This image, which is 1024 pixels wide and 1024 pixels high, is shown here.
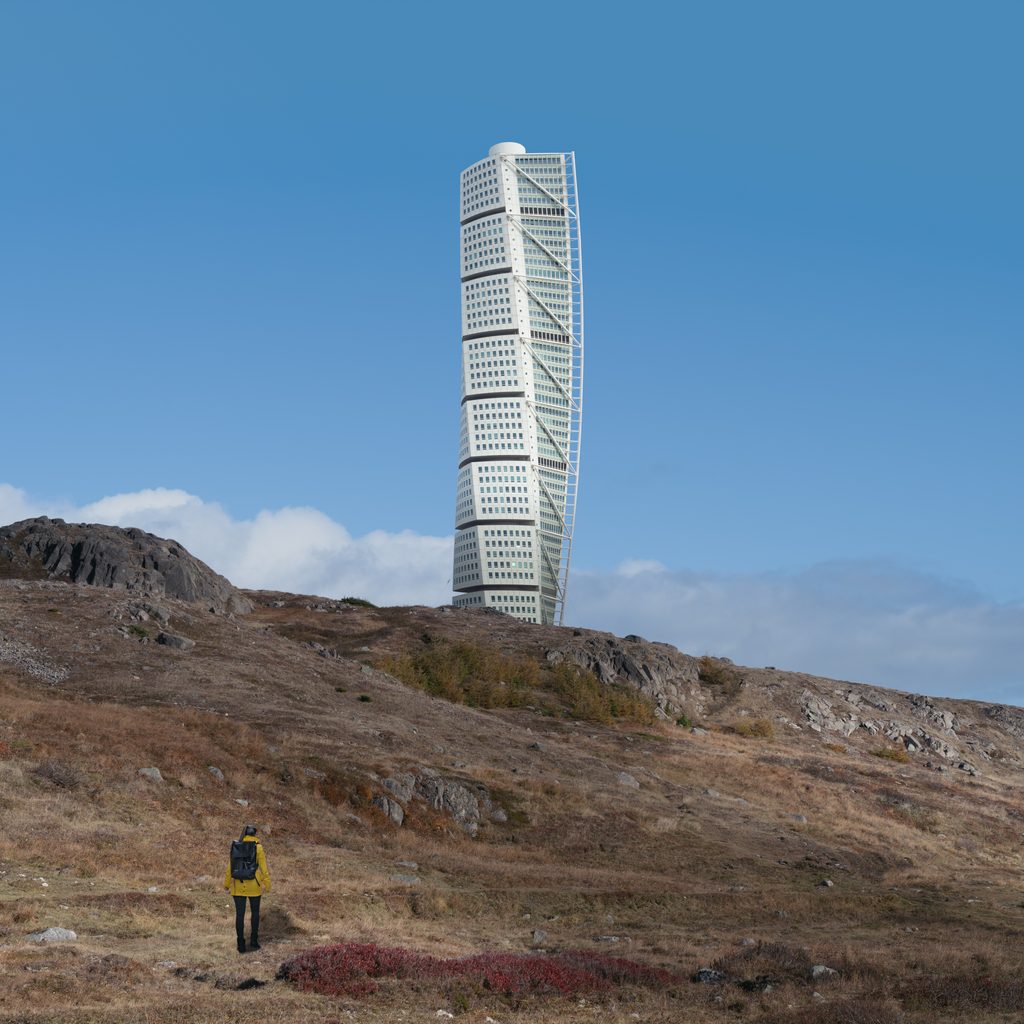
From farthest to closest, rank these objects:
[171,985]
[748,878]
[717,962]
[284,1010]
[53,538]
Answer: [53,538] < [748,878] < [717,962] < [171,985] < [284,1010]

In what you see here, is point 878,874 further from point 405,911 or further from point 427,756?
A: point 405,911

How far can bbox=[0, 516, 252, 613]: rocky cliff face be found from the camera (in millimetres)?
88812

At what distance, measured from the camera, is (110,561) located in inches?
3529

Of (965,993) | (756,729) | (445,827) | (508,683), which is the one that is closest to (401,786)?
(445,827)

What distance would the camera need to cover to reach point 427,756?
53344 millimetres

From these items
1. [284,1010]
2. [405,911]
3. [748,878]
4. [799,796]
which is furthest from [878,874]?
[284,1010]

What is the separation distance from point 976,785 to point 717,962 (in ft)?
209

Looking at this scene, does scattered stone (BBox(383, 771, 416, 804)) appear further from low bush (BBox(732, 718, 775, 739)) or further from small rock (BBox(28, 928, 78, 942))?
low bush (BBox(732, 718, 775, 739))

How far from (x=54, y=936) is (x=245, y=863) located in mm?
3878

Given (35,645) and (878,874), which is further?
(35,645)

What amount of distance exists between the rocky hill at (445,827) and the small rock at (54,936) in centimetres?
24

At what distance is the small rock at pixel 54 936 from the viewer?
23.1 meters

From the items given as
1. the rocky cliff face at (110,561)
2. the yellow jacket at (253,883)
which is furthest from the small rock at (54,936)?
the rocky cliff face at (110,561)

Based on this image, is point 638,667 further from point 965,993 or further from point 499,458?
point 499,458
